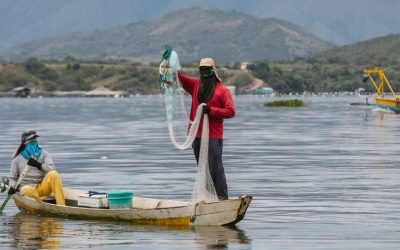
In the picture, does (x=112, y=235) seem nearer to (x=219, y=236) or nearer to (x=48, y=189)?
(x=219, y=236)

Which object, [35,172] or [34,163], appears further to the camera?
[35,172]

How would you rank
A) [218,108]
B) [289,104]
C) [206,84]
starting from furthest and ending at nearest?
[289,104]
[206,84]
[218,108]

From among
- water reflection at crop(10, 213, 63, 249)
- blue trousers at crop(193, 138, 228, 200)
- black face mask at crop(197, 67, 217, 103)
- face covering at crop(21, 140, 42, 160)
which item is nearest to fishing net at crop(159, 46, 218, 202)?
blue trousers at crop(193, 138, 228, 200)

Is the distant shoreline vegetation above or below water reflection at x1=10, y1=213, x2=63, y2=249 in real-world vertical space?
below

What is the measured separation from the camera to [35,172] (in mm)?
23875

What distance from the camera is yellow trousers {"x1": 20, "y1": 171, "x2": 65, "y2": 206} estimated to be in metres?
23.5

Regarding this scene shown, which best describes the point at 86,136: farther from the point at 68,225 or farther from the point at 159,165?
the point at 68,225

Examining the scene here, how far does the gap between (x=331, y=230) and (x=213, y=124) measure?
274cm

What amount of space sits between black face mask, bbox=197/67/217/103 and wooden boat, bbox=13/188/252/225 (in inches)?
72.3

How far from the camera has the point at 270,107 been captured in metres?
123

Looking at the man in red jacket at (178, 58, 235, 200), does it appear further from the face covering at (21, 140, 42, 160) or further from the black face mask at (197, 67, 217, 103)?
the face covering at (21, 140, 42, 160)

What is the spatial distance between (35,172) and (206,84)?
393 centimetres

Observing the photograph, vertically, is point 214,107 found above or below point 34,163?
above

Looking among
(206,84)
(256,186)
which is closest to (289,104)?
(256,186)
